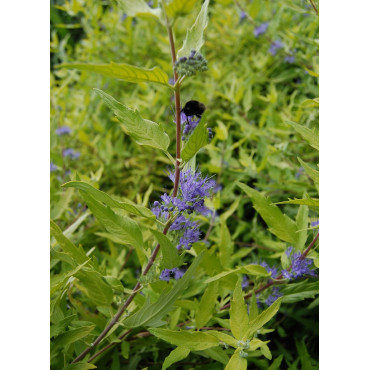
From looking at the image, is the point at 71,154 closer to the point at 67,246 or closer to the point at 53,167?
the point at 53,167

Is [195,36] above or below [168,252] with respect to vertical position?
A: above

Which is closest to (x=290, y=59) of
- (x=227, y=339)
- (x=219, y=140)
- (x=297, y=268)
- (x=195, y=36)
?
(x=219, y=140)

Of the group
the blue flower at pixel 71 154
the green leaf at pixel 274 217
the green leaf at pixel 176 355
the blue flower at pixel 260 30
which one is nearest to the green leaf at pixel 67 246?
the green leaf at pixel 176 355

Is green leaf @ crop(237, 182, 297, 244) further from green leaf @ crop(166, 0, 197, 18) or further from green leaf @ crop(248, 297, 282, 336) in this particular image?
green leaf @ crop(166, 0, 197, 18)

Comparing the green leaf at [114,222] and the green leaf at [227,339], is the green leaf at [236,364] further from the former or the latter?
the green leaf at [114,222]

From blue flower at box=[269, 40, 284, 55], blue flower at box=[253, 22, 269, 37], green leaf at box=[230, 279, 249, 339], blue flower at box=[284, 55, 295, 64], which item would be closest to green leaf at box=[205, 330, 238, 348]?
green leaf at box=[230, 279, 249, 339]

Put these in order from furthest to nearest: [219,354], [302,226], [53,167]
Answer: [53,167], [302,226], [219,354]
